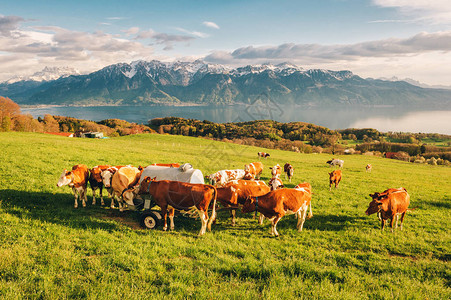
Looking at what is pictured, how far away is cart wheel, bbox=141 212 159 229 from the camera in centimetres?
923

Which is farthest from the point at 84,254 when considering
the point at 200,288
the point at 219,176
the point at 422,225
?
the point at 422,225

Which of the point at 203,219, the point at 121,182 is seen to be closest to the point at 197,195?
the point at 203,219

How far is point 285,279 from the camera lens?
652 centimetres

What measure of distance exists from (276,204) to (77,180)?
378 inches

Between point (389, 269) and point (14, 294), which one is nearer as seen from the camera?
point (14, 294)

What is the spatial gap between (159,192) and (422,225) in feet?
42.2

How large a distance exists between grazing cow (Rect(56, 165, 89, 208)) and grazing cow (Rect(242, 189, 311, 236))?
8.04 metres

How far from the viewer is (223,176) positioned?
15875 mm

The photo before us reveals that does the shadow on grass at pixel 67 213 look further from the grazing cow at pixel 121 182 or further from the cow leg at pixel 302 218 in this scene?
the cow leg at pixel 302 218

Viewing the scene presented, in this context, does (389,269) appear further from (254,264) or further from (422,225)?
(422,225)

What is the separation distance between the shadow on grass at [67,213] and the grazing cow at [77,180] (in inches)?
20.7

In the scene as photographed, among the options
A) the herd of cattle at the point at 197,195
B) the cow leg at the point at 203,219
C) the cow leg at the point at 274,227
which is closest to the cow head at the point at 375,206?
the herd of cattle at the point at 197,195

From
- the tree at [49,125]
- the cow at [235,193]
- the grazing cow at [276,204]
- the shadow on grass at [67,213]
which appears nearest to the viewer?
the shadow on grass at [67,213]

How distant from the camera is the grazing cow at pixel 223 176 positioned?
15551 millimetres
